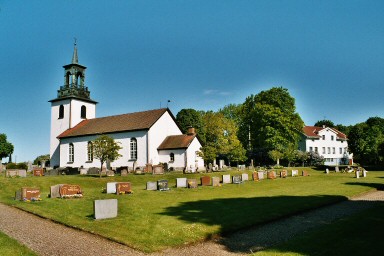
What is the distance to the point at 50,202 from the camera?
1794 centimetres

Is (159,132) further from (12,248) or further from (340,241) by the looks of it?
(340,241)

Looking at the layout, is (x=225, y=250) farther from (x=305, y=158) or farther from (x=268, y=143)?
(x=305, y=158)

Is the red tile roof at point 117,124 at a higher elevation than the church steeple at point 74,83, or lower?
lower

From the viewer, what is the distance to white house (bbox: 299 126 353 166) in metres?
67.2

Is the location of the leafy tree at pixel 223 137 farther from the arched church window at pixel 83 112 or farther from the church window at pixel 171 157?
the arched church window at pixel 83 112

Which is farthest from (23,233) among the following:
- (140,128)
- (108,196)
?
(140,128)

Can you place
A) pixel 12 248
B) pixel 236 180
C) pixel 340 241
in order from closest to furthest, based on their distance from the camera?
1. pixel 12 248
2. pixel 340 241
3. pixel 236 180

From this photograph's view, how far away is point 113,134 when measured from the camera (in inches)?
1790

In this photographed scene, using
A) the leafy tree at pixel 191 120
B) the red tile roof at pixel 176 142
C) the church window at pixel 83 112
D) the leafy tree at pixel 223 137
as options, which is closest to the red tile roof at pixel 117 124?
the church window at pixel 83 112

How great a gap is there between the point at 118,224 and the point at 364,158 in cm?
7154

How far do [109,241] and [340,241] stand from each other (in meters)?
7.96

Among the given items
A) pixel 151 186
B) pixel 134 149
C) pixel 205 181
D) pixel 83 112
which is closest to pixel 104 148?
pixel 134 149

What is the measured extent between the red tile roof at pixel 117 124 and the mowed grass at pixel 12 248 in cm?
3180

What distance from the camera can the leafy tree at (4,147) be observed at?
84.8 meters
